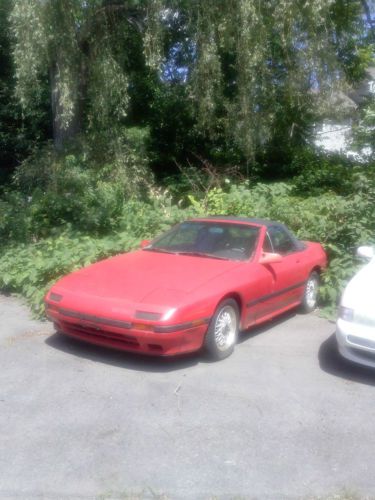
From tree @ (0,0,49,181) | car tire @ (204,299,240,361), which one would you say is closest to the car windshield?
car tire @ (204,299,240,361)

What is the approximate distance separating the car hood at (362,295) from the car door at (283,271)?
0.95 m

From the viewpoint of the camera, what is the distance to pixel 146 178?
13.4 meters

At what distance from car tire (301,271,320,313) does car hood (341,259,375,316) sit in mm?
1498

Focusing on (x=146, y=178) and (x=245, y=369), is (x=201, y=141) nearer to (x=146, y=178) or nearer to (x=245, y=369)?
(x=146, y=178)

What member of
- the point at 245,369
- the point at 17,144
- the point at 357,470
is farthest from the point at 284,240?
the point at 17,144

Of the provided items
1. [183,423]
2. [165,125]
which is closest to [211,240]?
[183,423]

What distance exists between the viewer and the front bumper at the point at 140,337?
16.8ft

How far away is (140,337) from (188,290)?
A: 0.67 m

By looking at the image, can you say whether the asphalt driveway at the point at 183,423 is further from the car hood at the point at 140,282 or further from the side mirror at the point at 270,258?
the side mirror at the point at 270,258

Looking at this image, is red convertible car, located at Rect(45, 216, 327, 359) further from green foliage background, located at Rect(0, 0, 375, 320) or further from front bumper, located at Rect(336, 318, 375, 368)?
green foliage background, located at Rect(0, 0, 375, 320)

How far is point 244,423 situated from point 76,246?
450 centimetres

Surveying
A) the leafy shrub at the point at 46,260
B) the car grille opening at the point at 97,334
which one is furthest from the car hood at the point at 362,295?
the leafy shrub at the point at 46,260

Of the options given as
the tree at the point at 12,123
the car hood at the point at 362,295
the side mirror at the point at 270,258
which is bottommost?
the car hood at the point at 362,295

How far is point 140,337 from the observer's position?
16.9 ft
